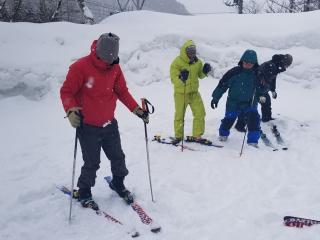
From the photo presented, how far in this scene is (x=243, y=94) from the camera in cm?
770

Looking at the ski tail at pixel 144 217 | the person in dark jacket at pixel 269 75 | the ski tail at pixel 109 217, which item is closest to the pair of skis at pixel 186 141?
the person in dark jacket at pixel 269 75

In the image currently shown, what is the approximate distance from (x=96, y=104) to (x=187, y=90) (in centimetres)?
330

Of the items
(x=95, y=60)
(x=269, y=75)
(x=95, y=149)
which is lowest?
(x=95, y=149)

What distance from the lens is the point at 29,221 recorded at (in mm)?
4918

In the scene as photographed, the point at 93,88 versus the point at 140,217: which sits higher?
the point at 93,88

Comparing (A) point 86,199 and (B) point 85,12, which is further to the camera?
(B) point 85,12

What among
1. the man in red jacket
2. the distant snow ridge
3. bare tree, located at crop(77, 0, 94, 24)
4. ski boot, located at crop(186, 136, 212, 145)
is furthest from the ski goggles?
bare tree, located at crop(77, 0, 94, 24)

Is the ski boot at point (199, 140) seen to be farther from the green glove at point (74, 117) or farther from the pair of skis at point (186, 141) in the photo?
the green glove at point (74, 117)

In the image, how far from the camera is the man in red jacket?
4601 mm

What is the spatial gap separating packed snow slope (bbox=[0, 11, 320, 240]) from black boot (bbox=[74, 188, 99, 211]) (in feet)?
0.32

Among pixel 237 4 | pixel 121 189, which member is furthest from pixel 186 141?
pixel 237 4

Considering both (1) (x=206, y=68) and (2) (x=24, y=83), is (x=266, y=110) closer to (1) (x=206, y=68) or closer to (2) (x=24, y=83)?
(1) (x=206, y=68)

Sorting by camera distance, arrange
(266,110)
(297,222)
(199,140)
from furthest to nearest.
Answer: (266,110) → (199,140) → (297,222)

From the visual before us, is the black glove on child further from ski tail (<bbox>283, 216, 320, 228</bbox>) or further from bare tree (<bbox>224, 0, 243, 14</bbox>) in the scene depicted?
bare tree (<bbox>224, 0, 243, 14</bbox>)
